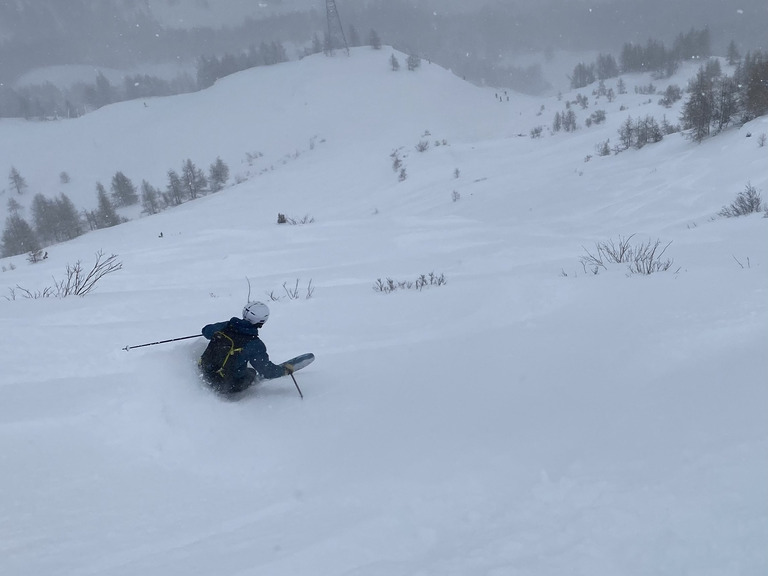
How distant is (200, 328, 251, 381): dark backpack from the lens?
3549mm

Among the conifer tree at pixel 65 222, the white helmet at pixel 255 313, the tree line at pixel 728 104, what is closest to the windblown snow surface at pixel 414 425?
the white helmet at pixel 255 313

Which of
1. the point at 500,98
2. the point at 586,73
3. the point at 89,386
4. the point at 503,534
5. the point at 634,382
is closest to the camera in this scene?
the point at 503,534

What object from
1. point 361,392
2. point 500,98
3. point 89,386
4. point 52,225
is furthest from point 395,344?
point 500,98

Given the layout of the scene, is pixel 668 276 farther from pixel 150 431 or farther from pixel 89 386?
pixel 89 386

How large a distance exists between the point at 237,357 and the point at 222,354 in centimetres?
12

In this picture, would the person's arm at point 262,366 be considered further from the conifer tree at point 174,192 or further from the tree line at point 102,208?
the conifer tree at point 174,192

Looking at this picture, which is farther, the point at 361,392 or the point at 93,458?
the point at 361,392

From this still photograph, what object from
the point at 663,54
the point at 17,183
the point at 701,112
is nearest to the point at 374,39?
the point at 663,54

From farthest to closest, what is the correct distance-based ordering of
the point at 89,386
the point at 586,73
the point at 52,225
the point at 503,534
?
the point at 586,73
the point at 52,225
the point at 89,386
the point at 503,534

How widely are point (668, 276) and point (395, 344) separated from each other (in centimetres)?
286

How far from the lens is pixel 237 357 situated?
3.56m

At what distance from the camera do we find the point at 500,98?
6512 centimetres

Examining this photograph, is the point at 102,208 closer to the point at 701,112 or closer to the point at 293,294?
the point at 293,294

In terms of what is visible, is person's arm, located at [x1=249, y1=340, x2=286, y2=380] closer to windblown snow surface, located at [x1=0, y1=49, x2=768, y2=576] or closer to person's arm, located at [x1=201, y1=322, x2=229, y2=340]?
windblown snow surface, located at [x1=0, y1=49, x2=768, y2=576]
